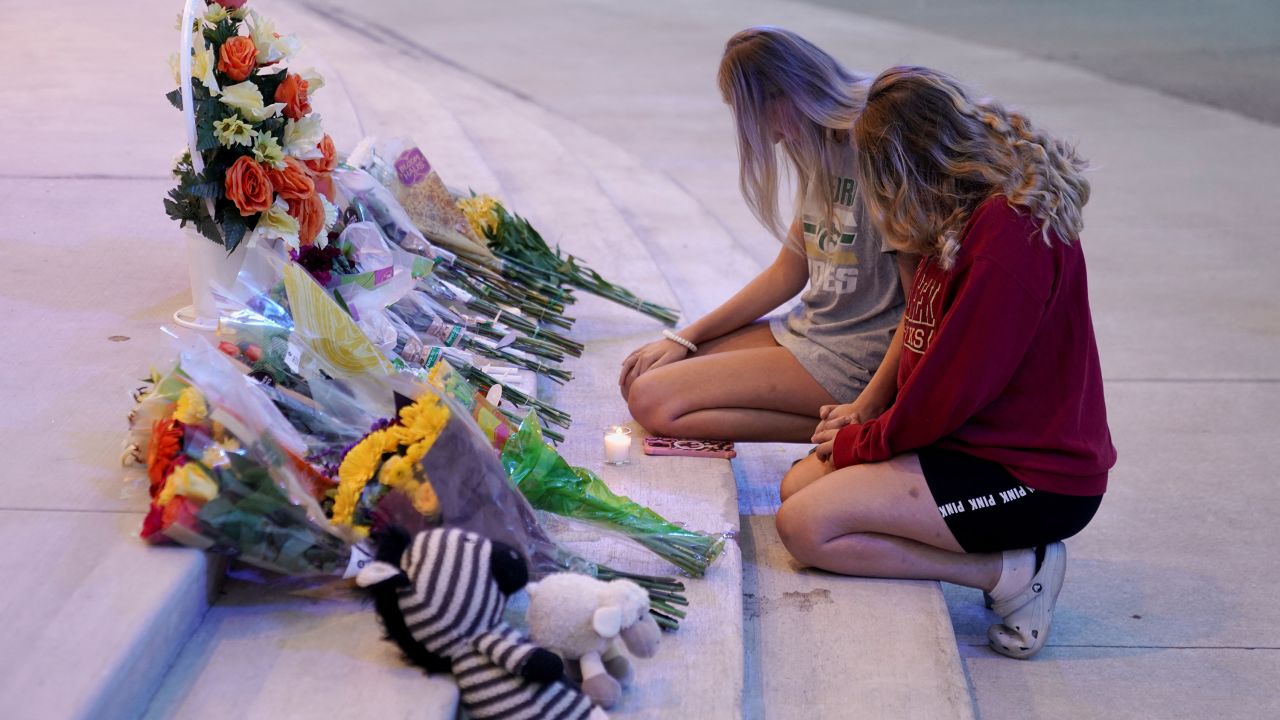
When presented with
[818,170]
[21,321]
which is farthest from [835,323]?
[21,321]

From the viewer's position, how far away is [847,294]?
301 cm

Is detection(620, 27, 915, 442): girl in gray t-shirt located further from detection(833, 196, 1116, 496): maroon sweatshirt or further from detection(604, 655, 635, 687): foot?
detection(604, 655, 635, 687): foot

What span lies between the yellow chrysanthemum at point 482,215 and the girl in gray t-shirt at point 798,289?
99 centimetres

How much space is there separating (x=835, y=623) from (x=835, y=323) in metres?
0.83

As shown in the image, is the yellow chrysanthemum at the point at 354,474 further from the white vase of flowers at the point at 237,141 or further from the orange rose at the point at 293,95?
the orange rose at the point at 293,95

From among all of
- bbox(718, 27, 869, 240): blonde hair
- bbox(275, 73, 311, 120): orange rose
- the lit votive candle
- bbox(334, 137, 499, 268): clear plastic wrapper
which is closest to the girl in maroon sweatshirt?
bbox(718, 27, 869, 240): blonde hair

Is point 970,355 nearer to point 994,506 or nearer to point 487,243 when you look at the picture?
point 994,506

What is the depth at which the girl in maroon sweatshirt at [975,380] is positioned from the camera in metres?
2.35

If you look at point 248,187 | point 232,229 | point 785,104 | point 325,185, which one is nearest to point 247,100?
point 248,187

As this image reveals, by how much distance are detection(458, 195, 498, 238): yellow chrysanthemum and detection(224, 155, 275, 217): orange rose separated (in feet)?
4.60

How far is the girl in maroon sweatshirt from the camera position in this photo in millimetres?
2354

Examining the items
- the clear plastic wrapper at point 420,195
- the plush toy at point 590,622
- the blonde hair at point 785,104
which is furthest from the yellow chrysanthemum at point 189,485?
the clear plastic wrapper at point 420,195

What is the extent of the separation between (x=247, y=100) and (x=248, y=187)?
176 millimetres

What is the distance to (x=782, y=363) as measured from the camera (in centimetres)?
308
